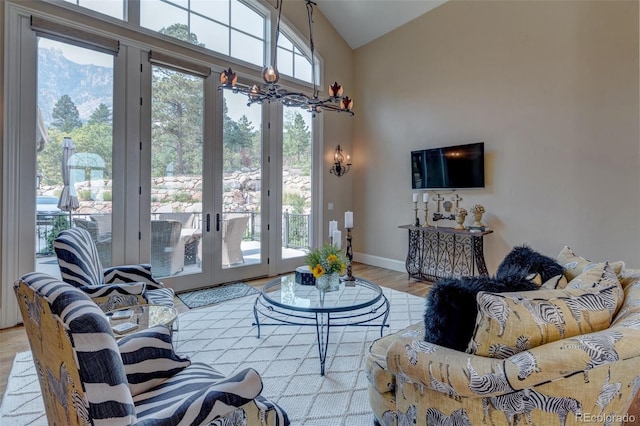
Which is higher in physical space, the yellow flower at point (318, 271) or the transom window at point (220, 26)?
the transom window at point (220, 26)

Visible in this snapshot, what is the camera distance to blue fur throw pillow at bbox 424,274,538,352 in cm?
131

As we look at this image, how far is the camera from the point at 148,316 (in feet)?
7.00

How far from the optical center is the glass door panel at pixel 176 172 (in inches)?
160

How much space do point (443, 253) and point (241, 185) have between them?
322cm

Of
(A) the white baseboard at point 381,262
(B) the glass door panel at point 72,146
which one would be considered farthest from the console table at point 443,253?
(B) the glass door panel at point 72,146

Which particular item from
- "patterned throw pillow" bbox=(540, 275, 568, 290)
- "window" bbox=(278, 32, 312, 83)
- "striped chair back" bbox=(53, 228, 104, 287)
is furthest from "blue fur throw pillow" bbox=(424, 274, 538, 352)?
"window" bbox=(278, 32, 312, 83)

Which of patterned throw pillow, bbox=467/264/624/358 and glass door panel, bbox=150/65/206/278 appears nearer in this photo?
patterned throw pillow, bbox=467/264/624/358

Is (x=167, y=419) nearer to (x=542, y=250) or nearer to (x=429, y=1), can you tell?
(x=542, y=250)

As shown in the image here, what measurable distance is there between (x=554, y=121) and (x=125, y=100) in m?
A: 5.09

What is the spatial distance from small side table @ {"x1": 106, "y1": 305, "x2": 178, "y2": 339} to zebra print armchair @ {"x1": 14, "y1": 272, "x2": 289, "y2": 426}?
1.77ft

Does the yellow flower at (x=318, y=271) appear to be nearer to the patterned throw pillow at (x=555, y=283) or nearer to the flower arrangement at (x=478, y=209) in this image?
the patterned throw pillow at (x=555, y=283)

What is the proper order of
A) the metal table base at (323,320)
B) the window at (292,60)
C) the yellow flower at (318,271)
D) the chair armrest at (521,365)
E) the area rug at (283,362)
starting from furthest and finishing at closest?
1. the window at (292,60)
2. the yellow flower at (318,271)
3. the metal table base at (323,320)
4. the area rug at (283,362)
5. the chair armrest at (521,365)

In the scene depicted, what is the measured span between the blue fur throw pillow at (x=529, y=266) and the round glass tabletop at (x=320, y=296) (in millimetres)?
989

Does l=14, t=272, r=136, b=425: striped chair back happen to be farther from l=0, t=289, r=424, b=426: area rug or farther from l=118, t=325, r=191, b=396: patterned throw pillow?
l=0, t=289, r=424, b=426: area rug
